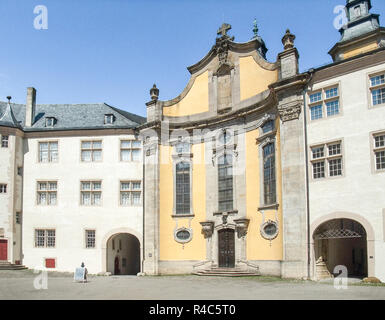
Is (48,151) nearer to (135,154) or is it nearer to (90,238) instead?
(135,154)

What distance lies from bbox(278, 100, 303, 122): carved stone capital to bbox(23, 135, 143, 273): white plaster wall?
1305 centimetres

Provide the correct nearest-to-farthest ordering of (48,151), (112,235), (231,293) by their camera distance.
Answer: (231,293) → (112,235) → (48,151)

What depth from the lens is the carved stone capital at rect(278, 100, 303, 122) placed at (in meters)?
26.4

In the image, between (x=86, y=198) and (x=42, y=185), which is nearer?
(x=86, y=198)

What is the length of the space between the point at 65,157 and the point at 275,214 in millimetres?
17638

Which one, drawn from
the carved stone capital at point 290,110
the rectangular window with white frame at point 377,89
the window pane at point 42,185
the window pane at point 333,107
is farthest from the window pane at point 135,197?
the rectangular window with white frame at point 377,89

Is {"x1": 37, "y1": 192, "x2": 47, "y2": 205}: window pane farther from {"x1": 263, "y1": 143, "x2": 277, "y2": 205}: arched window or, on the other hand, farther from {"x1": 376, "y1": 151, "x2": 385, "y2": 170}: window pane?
{"x1": 376, "y1": 151, "x2": 385, "y2": 170}: window pane

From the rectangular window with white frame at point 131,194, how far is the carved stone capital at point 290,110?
13.3m

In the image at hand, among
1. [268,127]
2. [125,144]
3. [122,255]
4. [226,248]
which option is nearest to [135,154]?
[125,144]

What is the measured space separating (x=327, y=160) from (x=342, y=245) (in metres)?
7.28

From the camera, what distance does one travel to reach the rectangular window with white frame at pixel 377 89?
2320 cm

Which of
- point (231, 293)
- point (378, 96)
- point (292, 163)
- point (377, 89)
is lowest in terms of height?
point (231, 293)

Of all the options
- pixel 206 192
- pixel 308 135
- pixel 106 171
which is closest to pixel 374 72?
pixel 308 135

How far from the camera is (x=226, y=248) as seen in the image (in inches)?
1232
